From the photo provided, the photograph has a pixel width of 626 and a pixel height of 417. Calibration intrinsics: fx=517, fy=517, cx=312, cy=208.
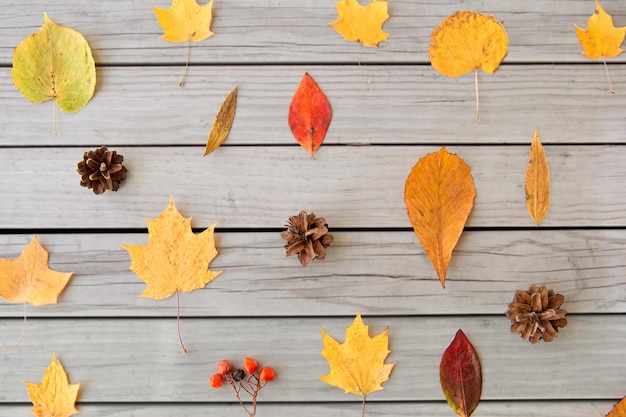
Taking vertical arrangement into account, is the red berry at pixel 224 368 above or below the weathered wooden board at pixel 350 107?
below

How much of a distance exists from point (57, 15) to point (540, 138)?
80cm

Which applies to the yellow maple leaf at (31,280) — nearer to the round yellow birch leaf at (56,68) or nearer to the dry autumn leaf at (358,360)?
the round yellow birch leaf at (56,68)

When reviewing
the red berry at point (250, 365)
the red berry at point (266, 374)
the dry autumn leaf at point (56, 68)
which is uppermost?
the dry autumn leaf at point (56, 68)

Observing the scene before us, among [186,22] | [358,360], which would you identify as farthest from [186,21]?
[358,360]

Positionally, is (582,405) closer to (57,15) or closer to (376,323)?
(376,323)

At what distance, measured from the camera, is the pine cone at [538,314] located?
2.49 feet

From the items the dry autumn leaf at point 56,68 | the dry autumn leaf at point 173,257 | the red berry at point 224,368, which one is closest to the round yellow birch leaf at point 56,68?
the dry autumn leaf at point 56,68

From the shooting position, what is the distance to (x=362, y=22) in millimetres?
823

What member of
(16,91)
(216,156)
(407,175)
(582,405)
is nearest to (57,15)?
(16,91)

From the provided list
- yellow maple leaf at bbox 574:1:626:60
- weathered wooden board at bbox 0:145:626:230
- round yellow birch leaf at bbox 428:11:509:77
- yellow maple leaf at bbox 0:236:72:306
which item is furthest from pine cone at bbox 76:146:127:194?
yellow maple leaf at bbox 574:1:626:60

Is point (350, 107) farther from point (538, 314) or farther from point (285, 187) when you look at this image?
point (538, 314)

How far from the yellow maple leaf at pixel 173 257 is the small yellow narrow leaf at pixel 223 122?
0.39ft

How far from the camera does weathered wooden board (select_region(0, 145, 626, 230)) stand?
2.64 feet

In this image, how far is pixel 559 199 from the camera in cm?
81
